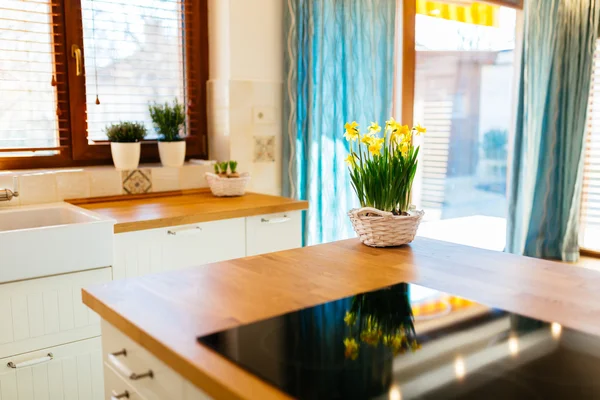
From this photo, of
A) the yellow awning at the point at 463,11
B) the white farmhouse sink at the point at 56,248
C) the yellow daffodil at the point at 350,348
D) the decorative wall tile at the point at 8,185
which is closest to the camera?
the yellow daffodil at the point at 350,348

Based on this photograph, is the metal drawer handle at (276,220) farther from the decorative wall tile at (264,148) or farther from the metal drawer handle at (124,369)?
the metal drawer handle at (124,369)

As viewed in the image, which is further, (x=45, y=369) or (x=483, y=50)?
(x=483, y=50)

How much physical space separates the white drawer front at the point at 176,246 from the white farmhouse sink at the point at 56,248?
0.10 meters

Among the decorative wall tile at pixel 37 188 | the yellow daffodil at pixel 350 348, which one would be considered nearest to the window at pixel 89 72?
the decorative wall tile at pixel 37 188

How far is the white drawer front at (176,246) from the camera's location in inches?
94.0

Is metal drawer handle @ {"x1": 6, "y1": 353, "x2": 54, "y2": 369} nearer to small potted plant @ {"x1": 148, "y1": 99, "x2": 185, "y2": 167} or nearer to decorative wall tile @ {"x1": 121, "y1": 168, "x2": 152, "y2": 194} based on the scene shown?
decorative wall tile @ {"x1": 121, "y1": 168, "x2": 152, "y2": 194}

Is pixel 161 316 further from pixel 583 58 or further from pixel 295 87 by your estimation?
pixel 583 58

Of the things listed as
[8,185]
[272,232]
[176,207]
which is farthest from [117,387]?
[8,185]

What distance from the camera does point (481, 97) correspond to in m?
5.20

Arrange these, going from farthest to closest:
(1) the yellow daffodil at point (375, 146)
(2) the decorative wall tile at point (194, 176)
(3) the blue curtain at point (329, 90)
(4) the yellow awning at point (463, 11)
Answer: (4) the yellow awning at point (463, 11) < (3) the blue curtain at point (329, 90) < (2) the decorative wall tile at point (194, 176) < (1) the yellow daffodil at point (375, 146)

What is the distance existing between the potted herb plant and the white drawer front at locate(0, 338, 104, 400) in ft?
3.89

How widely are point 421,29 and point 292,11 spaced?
1.36 m

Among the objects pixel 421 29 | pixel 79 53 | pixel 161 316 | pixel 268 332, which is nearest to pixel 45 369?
pixel 161 316

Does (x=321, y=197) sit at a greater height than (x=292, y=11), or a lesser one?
lesser
